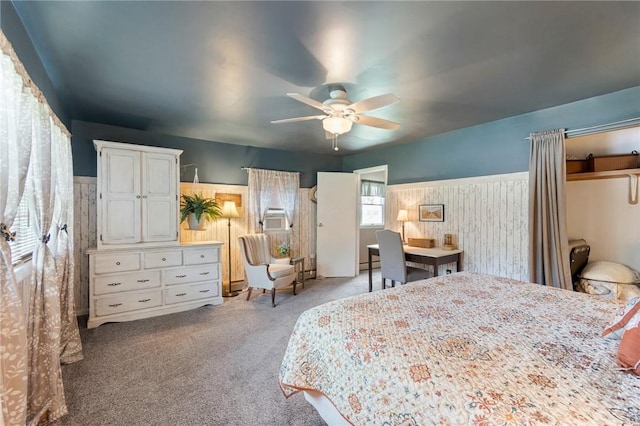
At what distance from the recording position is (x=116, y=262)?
3.18m

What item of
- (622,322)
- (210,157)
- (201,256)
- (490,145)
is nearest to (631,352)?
(622,322)

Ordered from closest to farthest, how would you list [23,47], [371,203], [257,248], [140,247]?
1. [23,47]
2. [140,247]
3. [257,248]
4. [371,203]

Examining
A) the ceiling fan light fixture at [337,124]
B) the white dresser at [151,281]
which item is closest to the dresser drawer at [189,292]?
the white dresser at [151,281]

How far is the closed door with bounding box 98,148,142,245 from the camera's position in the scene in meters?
3.19

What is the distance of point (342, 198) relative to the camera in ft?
17.6

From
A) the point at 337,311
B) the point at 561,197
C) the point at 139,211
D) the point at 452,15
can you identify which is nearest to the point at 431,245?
the point at 561,197

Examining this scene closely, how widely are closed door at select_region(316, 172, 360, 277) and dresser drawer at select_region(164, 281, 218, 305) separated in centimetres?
206

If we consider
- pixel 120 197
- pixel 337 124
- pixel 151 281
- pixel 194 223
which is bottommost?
pixel 151 281

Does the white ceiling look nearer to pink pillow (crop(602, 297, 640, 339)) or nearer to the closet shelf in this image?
the closet shelf

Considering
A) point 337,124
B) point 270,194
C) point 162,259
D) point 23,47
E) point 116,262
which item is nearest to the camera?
point 23,47

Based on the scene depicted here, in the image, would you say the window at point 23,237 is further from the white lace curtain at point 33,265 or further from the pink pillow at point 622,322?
the pink pillow at point 622,322

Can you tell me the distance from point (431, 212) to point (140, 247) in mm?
3990

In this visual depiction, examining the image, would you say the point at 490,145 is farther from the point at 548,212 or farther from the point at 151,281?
the point at 151,281

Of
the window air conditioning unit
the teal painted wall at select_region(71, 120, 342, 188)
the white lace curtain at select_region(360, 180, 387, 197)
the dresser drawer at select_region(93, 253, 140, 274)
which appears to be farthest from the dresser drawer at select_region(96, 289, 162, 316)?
the white lace curtain at select_region(360, 180, 387, 197)
